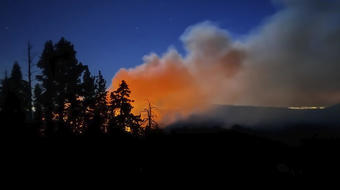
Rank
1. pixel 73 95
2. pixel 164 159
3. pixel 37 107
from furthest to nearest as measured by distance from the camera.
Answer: pixel 73 95 < pixel 37 107 < pixel 164 159

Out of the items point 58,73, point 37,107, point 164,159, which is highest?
point 58,73

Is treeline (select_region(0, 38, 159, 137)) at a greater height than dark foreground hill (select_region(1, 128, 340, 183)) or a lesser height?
greater

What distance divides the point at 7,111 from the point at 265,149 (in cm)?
1588

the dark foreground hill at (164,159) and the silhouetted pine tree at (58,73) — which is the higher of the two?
the silhouetted pine tree at (58,73)

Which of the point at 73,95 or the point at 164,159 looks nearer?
the point at 164,159

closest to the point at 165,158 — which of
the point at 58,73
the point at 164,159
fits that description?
the point at 164,159

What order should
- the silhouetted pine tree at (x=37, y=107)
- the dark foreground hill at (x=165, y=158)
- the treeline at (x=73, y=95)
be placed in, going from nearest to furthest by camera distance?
the dark foreground hill at (x=165, y=158) → the silhouetted pine tree at (x=37, y=107) → the treeline at (x=73, y=95)

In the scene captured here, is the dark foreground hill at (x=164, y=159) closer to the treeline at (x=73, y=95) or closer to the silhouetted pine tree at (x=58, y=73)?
the treeline at (x=73, y=95)

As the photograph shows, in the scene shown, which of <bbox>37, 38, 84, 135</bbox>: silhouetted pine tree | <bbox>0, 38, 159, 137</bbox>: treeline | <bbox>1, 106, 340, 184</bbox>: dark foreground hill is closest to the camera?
<bbox>1, 106, 340, 184</bbox>: dark foreground hill

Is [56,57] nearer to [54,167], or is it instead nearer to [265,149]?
[54,167]

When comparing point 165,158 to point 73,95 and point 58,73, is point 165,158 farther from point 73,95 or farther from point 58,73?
point 58,73

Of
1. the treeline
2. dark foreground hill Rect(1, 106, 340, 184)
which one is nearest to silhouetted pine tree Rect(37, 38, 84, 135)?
the treeline

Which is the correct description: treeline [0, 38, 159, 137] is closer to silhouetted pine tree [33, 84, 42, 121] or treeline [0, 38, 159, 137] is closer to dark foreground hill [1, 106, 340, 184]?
silhouetted pine tree [33, 84, 42, 121]

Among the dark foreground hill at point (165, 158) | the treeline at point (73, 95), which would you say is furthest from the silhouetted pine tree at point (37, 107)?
the dark foreground hill at point (165, 158)
